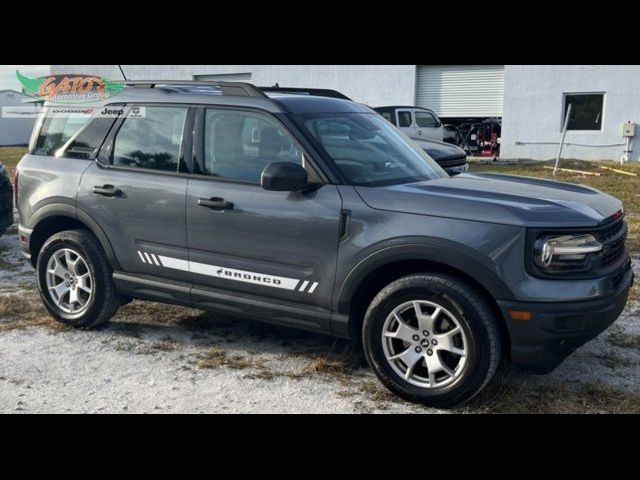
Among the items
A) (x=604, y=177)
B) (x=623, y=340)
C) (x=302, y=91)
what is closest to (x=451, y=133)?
(x=604, y=177)

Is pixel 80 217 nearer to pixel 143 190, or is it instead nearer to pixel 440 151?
pixel 143 190

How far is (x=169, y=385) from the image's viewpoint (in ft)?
13.8

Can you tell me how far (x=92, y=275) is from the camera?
5.08 m

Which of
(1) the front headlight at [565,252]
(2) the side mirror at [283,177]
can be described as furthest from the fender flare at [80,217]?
(1) the front headlight at [565,252]

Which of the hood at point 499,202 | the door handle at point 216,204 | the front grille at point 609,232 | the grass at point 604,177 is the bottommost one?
the grass at point 604,177

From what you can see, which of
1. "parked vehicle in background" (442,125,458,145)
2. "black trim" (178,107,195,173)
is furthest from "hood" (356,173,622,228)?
"parked vehicle in background" (442,125,458,145)

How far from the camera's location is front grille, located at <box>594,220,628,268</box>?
3.78 meters

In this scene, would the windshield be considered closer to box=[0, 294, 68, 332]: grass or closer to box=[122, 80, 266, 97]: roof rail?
box=[122, 80, 266, 97]: roof rail

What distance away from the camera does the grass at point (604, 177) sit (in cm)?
965

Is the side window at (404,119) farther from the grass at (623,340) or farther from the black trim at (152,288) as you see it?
the black trim at (152,288)

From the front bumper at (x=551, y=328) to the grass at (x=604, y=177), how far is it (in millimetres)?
4432

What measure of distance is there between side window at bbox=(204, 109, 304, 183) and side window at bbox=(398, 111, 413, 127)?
49.6 ft

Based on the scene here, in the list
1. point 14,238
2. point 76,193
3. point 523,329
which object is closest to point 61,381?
point 76,193

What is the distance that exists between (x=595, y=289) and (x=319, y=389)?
1738mm
